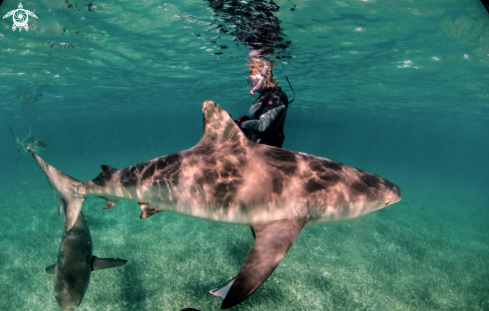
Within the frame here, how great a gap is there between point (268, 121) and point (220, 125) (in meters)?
0.99

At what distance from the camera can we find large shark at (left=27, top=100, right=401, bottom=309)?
301 cm

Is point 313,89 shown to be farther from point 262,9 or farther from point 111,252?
point 111,252

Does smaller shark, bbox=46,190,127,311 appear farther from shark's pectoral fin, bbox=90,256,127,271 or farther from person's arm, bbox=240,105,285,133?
person's arm, bbox=240,105,285,133

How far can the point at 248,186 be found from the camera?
121 inches

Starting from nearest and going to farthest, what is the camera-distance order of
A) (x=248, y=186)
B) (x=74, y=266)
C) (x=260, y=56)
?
(x=248, y=186) < (x=74, y=266) < (x=260, y=56)

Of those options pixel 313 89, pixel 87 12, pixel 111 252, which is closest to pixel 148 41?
pixel 87 12

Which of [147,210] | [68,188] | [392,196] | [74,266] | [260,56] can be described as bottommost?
[74,266]

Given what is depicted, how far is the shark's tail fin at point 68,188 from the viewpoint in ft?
13.0

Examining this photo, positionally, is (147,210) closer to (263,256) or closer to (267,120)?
(263,256)

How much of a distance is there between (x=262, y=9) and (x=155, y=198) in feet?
29.7

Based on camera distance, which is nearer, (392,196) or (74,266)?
(392,196)

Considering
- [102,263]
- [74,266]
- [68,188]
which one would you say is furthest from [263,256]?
[74,266]

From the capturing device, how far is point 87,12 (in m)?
11.1

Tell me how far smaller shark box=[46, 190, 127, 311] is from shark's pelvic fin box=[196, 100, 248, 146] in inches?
118
